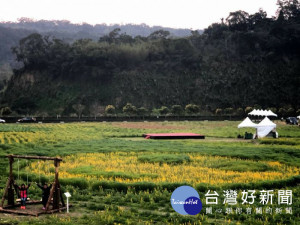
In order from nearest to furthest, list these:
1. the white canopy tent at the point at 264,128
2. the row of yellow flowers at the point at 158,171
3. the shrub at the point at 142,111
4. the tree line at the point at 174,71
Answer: the row of yellow flowers at the point at 158,171 → the white canopy tent at the point at 264,128 → the shrub at the point at 142,111 → the tree line at the point at 174,71

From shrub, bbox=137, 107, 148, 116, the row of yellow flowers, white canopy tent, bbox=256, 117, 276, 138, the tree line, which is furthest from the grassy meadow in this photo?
the tree line

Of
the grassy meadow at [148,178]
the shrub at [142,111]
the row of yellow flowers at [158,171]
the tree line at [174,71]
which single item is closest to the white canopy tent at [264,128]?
the grassy meadow at [148,178]

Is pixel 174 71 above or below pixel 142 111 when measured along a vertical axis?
above

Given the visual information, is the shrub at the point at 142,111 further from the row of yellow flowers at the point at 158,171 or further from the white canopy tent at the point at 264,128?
the row of yellow flowers at the point at 158,171

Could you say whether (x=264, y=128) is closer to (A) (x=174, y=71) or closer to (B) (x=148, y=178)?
(B) (x=148, y=178)

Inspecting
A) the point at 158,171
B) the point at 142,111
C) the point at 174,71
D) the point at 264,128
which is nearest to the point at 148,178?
the point at 158,171

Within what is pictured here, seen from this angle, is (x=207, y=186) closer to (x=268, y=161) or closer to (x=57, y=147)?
(x=268, y=161)

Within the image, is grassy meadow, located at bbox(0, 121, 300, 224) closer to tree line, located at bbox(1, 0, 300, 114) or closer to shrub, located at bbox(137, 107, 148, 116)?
shrub, located at bbox(137, 107, 148, 116)

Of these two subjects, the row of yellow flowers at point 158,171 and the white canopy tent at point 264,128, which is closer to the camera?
the row of yellow flowers at point 158,171

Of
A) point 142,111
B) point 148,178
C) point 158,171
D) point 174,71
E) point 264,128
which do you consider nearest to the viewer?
point 148,178

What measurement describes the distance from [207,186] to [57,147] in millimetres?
19371

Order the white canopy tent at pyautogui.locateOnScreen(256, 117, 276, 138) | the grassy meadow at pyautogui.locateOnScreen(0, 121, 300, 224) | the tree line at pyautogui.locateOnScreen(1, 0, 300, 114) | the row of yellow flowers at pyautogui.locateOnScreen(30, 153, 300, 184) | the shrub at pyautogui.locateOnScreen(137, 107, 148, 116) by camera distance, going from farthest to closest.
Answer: the tree line at pyautogui.locateOnScreen(1, 0, 300, 114)
the shrub at pyautogui.locateOnScreen(137, 107, 148, 116)
the white canopy tent at pyautogui.locateOnScreen(256, 117, 276, 138)
the row of yellow flowers at pyautogui.locateOnScreen(30, 153, 300, 184)
the grassy meadow at pyautogui.locateOnScreen(0, 121, 300, 224)

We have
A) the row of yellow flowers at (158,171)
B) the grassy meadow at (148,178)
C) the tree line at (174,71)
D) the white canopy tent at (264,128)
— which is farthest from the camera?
the tree line at (174,71)

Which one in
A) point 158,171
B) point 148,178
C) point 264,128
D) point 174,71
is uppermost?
point 174,71
